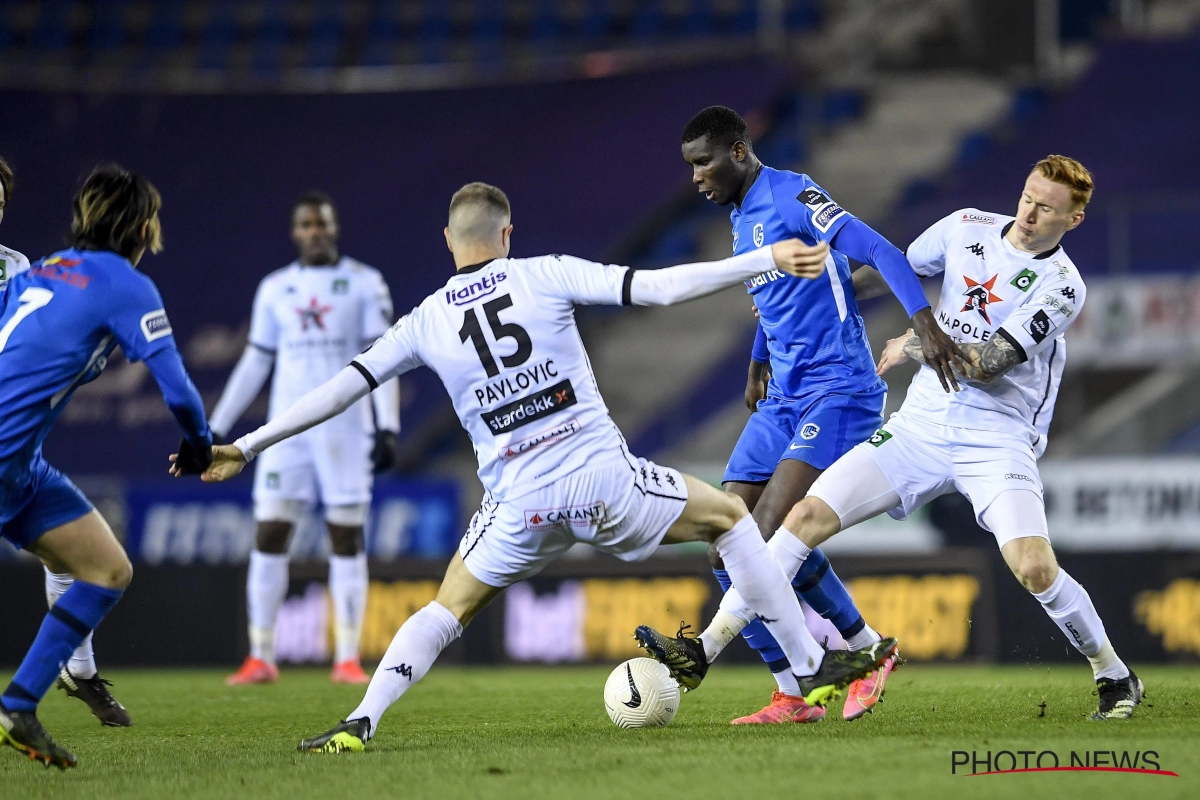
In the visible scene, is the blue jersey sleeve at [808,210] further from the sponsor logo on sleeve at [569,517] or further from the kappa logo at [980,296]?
the sponsor logo on sleeve at [569,517]

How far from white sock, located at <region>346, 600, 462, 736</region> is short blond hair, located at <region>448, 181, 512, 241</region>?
1.40m

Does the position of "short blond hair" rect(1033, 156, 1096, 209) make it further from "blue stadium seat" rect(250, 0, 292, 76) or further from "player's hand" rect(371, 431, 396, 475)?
"blue stadium seat" rect(250, 0, 292, 76)

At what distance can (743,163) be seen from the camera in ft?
21.5

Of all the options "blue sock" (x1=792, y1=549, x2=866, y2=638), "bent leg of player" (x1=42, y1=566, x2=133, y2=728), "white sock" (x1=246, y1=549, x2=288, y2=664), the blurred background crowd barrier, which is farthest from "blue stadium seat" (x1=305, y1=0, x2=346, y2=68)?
"blue sock" (x1=792, y1=549, x2=866, y2=638)

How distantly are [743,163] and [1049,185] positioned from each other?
131 cm

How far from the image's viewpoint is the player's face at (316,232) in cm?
968

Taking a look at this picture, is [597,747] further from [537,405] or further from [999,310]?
[999,310]

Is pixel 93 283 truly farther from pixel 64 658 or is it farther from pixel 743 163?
pixel 743 163

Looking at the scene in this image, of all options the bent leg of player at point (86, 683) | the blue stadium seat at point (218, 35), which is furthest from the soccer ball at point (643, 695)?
the blue stadium seat at point (218, 35)

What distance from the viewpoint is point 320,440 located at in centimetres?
967

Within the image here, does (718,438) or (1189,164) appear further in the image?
(1189,164)

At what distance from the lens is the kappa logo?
6277 mm

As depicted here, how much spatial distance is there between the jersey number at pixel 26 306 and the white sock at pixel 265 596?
14.4 feet

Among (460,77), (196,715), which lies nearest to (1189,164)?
(460,77)
